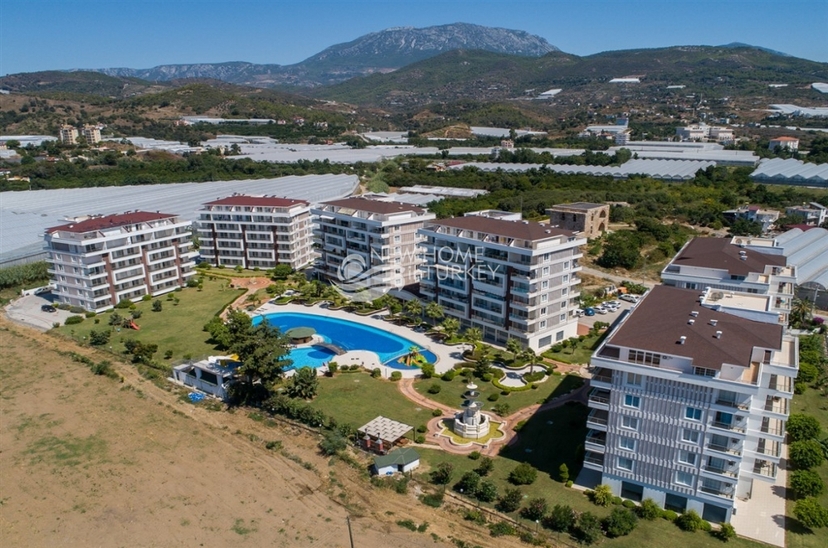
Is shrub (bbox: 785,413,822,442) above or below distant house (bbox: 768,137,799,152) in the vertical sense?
below

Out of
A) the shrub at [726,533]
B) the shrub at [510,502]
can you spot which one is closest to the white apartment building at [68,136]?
the shrub at [510,502]

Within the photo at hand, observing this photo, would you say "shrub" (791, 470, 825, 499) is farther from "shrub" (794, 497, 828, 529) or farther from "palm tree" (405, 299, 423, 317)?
"palm tree" (405, 299, 423, 317)

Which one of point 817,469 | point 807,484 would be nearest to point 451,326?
point 817,469

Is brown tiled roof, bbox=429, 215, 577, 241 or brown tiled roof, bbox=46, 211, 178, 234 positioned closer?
brown tiled roof, bbox=429, 215, 577, 241

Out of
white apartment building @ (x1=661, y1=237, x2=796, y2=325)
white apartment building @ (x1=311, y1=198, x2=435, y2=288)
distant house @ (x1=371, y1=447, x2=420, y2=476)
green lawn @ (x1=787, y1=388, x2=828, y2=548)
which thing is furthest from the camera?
white apartment building @ (x1=311, y1=198, x2=435, y2=288)

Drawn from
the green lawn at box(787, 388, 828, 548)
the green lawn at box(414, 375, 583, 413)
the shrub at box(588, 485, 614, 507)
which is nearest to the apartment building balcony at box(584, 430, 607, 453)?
the shrub at box(588, 485, 614, 507)

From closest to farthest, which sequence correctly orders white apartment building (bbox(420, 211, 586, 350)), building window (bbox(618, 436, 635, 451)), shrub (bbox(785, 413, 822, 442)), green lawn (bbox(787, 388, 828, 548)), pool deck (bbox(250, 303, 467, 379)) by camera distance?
green lawn (bbox(787, 388, 828, 548)), building window (bbox(618, 436, 635, 451)), shrub (bbox(785, 413, 822, 442)), pool deck (bbox(250, 303, 467, 379)), white apartment building (bbox(420, 211, 586, 350))
